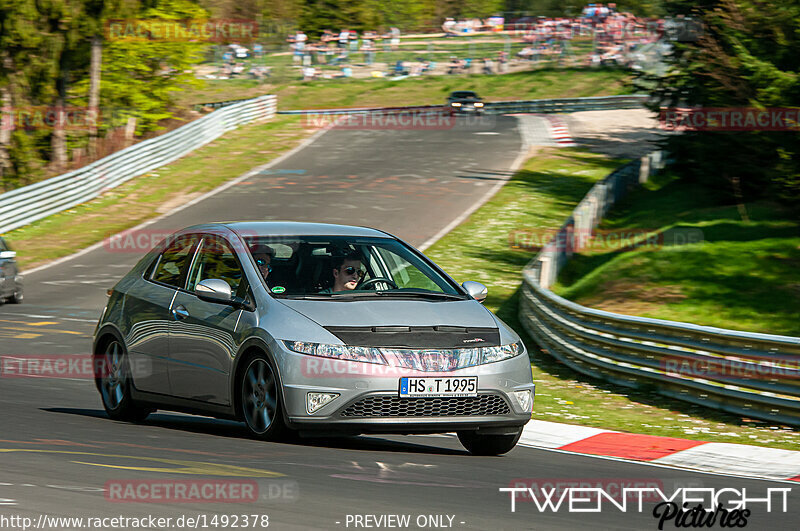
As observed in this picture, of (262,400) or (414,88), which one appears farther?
(414,88)

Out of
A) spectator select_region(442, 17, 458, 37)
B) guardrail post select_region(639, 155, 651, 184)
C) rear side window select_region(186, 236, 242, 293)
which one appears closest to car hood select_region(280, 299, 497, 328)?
rear side window select_region(186, 236, 242, 293)

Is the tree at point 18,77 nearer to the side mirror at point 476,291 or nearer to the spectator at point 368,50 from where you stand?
the side mirror at point 476,291

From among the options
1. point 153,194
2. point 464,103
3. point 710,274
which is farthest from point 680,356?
point 464,103

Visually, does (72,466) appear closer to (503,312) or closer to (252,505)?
(252,505)

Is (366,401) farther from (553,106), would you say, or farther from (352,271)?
(553,106)

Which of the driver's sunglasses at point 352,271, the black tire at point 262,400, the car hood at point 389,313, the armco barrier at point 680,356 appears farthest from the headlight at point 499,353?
the armco barrier at point 680,356

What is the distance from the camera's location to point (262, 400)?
7695mm

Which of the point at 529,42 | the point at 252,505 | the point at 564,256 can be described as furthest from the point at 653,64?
the point at 529,42

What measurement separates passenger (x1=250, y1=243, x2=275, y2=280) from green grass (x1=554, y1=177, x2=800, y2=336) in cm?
1006

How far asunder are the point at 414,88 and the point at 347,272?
5831 cm

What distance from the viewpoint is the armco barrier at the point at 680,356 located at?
10.9 metres

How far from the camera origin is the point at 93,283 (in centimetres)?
2330

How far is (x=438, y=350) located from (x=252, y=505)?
2.22 meters

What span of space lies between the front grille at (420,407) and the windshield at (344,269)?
3.01ft
